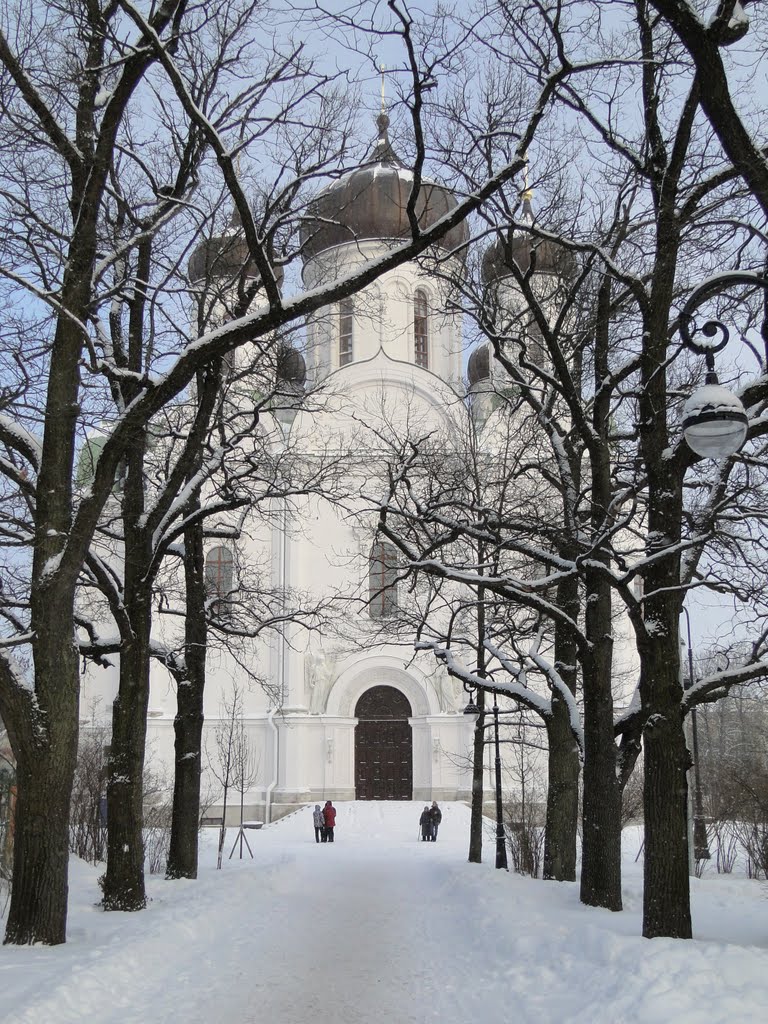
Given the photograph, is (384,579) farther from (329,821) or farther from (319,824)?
(319,824)

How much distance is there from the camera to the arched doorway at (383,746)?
104 feet

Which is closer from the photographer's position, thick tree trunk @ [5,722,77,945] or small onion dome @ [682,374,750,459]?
small onion dome @ [682,374,750,459]

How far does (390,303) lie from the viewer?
34562 millimetres

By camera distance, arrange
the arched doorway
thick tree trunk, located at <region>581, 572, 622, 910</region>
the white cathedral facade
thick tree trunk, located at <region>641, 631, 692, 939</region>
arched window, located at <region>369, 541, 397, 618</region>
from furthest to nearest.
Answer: the arched doorway → the white cathedral facade → arched window, located at <region>369, 541, 397, 618</region> → thick tree trunk, located at <region>581, 572, 622, 910</region> → thick tree trunk, located at <region>641, 631, 692, 939</region>

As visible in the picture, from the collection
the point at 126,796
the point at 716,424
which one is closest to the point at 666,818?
the point at 716,424

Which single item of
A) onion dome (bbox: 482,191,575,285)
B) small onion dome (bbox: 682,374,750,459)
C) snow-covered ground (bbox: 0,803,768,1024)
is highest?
onion dome (bbox: 482,191,575,285)

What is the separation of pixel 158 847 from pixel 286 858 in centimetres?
243

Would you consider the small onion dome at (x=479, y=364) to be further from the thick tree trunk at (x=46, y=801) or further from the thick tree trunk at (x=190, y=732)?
the thick tree trunk at (x=46, y=801)

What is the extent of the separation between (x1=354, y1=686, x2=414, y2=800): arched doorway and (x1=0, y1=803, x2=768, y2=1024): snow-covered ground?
1769 centimetres

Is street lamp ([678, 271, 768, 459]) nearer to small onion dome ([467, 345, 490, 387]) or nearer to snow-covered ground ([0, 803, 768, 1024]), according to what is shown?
snow-covered ground ([0, 803, 768, 1024])

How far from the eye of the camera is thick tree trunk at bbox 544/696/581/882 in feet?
41.3

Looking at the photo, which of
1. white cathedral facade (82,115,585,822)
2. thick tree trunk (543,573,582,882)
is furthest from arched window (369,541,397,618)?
thick tree trunk (543,573,582,882)

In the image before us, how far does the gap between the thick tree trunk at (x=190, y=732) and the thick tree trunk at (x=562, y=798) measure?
4685 mm

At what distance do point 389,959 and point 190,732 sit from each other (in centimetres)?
564
